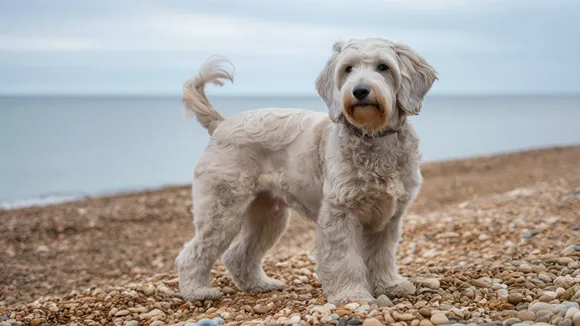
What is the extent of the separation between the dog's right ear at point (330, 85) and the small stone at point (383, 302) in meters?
1.64

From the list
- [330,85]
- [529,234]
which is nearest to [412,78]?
[330,85]

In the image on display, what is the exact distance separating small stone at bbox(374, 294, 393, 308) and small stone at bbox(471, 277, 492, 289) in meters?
0.97

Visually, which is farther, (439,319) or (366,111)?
(366,111)

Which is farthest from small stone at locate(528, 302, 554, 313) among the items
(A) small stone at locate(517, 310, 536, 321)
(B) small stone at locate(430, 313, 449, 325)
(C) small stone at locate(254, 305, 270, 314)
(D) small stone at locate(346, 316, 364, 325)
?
(C) small stone at locate(254, 305, 270, 314)

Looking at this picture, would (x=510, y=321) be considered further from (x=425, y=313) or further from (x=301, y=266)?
(x=301, y=266)

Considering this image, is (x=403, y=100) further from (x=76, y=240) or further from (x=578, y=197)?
(x=76, y=240)

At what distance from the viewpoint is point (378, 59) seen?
5066 mm

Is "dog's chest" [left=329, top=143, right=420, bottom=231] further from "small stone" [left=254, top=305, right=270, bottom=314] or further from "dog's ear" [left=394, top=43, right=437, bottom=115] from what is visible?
"small stone" [left=254, top=305, right=270, bottom=314]

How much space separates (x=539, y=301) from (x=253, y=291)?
3011mm

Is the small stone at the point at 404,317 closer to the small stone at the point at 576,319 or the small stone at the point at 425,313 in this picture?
the small stone at the point at 425,313

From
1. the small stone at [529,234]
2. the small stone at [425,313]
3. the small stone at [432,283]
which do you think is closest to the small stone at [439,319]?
the small stone at [425,313]

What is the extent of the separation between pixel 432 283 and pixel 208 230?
7.42 ft

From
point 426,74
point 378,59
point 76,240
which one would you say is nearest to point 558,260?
point 426,74

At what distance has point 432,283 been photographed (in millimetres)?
6031
